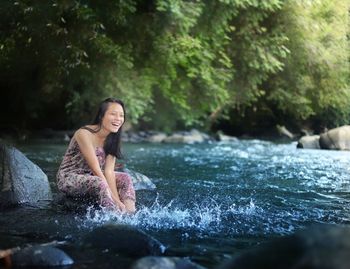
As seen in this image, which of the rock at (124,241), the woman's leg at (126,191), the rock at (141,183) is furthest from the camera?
the rock at (141,183)

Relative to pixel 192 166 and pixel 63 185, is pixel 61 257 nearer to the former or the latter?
pixel 63 185

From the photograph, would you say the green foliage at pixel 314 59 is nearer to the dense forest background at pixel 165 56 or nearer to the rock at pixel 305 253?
the dense forest background at pixel 165 56

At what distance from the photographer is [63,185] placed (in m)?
6.18

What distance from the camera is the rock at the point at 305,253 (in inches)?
99.3

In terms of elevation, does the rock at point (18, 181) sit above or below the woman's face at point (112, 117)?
below

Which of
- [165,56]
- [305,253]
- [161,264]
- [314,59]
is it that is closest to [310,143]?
[314,59]

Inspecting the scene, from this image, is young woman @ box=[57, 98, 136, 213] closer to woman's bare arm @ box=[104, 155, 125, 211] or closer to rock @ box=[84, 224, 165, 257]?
woman's bare arm @ box=[104, 155, 125, 211]

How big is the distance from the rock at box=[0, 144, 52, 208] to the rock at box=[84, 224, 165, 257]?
2.44m

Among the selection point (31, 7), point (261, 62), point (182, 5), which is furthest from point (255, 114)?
point (31, 7)

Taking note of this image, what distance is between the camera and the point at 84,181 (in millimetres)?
6016

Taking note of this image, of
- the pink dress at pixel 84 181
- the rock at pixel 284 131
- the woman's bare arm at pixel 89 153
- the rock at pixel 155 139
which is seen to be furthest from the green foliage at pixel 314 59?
the woman's bare arm at pixel 89 153

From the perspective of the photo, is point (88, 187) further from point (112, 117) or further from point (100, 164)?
point (112, 117)

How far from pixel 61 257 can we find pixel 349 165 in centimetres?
1082

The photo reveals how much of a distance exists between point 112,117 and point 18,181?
1844mm
